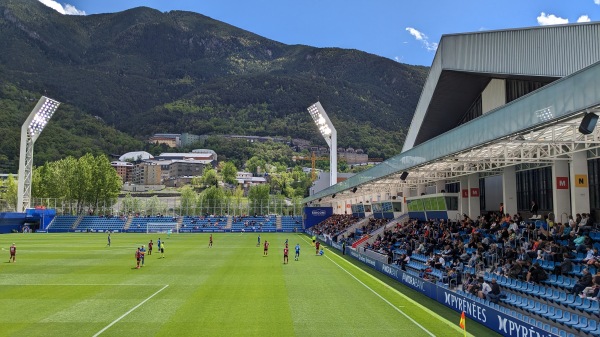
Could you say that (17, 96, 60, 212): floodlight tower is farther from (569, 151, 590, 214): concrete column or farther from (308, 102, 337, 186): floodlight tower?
(569, 151, 590, 214): concrete column

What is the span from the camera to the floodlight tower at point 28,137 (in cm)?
9288

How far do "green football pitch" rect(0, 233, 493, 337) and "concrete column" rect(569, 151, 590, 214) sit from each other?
815 cm

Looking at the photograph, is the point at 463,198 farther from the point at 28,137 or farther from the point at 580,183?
the point at 28,137

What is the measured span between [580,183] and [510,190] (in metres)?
7.62

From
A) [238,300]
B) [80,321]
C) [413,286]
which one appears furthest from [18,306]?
[413,286]

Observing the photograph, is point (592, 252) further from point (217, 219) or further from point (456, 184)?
point (217, 219)

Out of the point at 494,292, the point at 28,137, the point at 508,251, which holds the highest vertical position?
the point at 28,137

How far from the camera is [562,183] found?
78.6ft

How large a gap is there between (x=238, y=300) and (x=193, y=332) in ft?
19.4

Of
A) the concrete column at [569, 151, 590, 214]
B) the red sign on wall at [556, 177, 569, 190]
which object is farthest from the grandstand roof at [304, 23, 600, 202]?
the red sign on wall at [556, 177, 569, 190]

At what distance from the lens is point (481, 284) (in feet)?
67.3

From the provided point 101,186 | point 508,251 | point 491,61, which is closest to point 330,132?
point 491,61

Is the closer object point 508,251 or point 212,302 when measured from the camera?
point 212,302

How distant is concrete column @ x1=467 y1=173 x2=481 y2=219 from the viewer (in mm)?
34753
